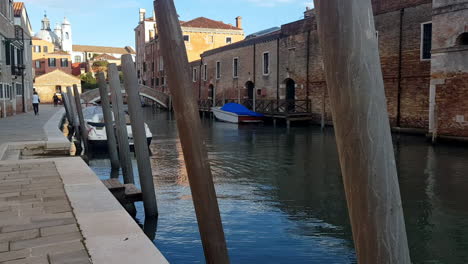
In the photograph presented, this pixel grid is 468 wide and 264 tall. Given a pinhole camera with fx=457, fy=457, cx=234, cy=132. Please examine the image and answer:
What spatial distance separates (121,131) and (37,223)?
408 centimetres

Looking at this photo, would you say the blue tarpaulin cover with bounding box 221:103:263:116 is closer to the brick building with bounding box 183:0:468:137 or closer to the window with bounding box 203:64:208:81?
the brick building with bounding box 183:0:468:137

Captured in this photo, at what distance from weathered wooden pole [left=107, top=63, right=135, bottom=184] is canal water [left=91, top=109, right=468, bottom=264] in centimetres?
67

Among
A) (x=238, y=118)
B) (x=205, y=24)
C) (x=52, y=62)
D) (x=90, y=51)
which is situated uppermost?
(x=90, y=51)

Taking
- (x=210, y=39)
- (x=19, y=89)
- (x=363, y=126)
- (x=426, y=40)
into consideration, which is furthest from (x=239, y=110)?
(x=363, y=126)

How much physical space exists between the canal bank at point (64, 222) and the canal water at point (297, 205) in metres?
1.20

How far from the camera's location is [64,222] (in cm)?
346

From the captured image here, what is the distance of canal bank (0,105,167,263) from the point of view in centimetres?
279

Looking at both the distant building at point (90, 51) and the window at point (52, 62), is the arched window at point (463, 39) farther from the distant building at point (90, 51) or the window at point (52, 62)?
the distant building at point (90, 51)

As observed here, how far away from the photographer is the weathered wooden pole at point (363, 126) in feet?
4.51

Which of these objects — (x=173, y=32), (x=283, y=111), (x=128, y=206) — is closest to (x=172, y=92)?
(x=173, y=32)

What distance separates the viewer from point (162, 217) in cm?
616

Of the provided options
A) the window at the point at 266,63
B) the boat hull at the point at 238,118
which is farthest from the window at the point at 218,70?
the boat hull at the point at 238,118

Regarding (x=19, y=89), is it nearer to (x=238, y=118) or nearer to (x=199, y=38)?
(x=238, y=118)

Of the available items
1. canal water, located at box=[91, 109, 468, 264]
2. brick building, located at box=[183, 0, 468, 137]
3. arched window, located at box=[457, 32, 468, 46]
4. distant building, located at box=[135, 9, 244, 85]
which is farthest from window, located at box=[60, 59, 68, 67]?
arched window, located at box=[457, 32, 468, 46]
